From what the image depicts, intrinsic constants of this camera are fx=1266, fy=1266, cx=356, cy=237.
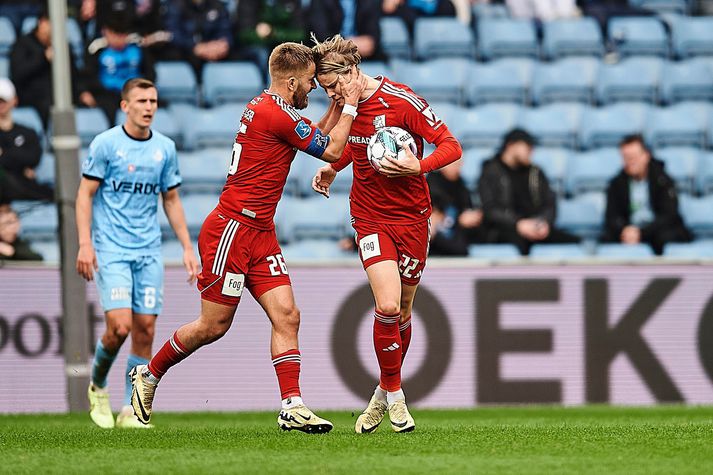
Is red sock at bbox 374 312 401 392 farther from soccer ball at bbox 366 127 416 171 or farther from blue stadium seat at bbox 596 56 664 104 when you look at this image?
blue stadium seat at bbox 596 56 664 104

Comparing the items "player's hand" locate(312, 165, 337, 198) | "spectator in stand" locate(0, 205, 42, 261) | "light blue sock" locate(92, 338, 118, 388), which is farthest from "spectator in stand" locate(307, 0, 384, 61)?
"player's hand" locate(312, 165, 337, 198)

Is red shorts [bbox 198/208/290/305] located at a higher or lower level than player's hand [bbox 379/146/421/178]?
lower

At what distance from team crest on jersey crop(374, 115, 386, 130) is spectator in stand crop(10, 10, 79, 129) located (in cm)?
724

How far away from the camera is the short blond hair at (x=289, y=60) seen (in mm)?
6965

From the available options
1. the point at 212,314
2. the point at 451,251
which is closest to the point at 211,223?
the point at 212,314

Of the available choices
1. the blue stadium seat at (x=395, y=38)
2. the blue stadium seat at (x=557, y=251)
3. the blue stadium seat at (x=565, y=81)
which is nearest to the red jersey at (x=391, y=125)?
the blue stadium seat at (x=557, y=251)

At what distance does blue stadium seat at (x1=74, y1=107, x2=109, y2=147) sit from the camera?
13516 mm

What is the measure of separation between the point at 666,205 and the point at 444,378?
3178 millimetres

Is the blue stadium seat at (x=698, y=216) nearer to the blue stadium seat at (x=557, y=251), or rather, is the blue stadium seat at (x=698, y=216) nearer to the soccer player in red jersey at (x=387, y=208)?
the blue stadium seat at (x=557, y=251)

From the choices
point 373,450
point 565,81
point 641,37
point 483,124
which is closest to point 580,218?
point 483,124

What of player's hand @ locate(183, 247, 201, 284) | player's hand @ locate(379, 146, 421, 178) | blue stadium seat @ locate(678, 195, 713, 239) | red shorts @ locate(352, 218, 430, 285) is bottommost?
blue stadium seat @ locate(678, 195, 713, 239)

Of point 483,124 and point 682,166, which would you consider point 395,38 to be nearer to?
point 483,124

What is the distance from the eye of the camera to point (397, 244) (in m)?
7.22

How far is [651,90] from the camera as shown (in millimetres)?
14664
